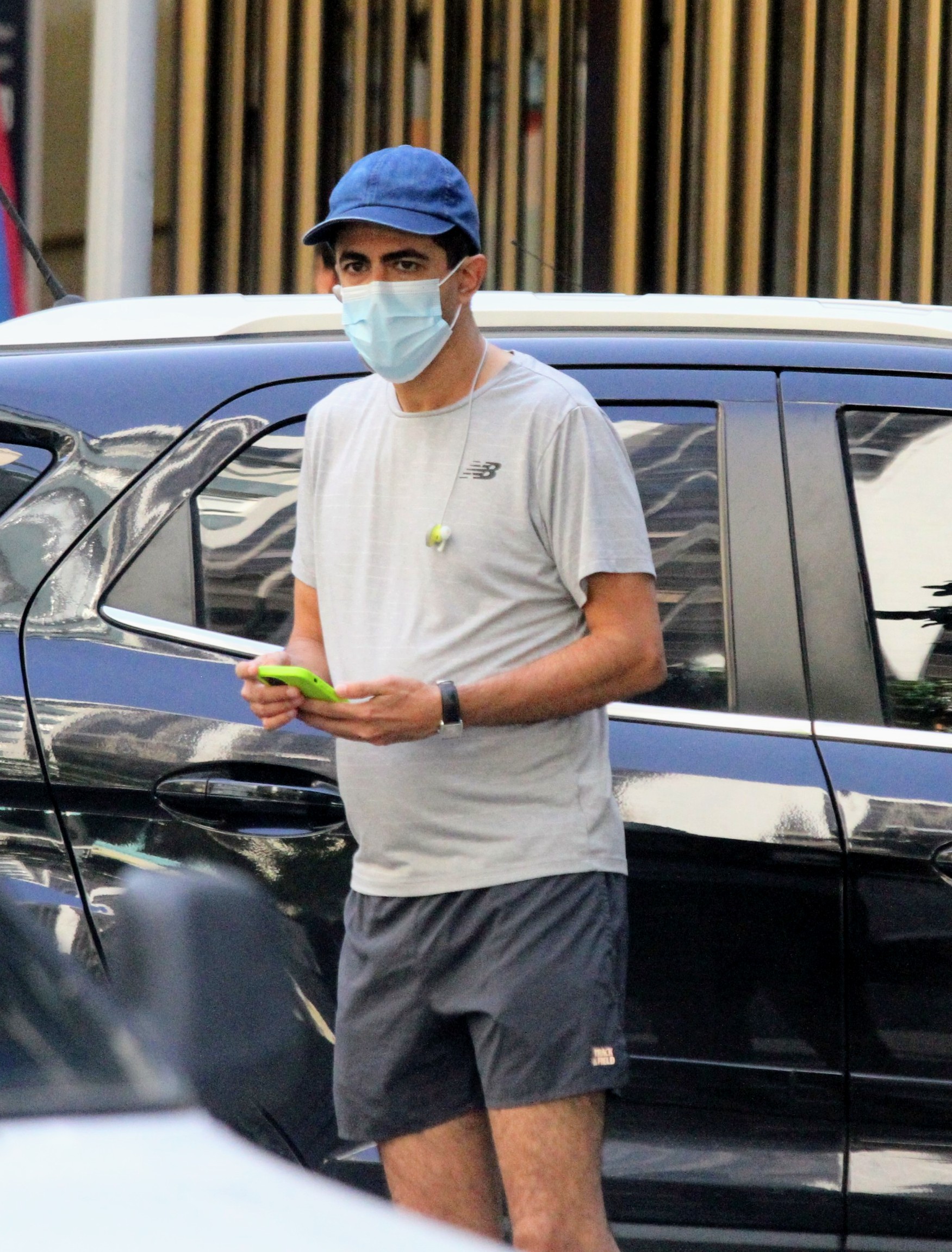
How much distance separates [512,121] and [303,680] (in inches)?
219

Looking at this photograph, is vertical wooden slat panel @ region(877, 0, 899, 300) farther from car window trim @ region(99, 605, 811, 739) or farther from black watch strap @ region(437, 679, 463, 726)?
black watch strap @ region(437, 679, 463, 726)

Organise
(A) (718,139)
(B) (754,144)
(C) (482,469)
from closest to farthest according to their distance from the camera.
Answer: (C) (482,469) < (A) (718,139) < (B) (754,144)

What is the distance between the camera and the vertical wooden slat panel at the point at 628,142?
7.52m

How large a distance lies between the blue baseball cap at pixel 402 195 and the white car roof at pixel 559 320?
0.56 m


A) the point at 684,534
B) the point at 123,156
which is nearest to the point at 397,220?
the point at 684,534

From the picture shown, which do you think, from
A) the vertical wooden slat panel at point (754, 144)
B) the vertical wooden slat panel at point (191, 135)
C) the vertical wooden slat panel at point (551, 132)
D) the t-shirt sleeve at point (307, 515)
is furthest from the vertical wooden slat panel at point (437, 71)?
the t-shirt sleeve at point (307, 515)

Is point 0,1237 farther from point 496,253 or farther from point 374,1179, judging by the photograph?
point 496,253

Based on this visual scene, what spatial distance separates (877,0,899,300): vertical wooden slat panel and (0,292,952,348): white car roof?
17.0 feet

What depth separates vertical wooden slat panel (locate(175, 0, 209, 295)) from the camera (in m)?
6.79

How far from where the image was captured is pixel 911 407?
288 centimetres

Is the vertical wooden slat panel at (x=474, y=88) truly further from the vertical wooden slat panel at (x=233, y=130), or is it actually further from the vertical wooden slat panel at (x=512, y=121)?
the vertical wooden slat panel at (x=233, y=130)

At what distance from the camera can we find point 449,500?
2.35m

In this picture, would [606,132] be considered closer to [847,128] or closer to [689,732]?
[847,128]

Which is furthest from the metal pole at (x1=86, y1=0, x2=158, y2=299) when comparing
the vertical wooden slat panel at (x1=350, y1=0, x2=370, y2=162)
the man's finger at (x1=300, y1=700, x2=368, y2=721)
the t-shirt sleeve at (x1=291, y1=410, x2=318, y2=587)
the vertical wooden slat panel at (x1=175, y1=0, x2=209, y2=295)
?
the man's finger at (x1=300, y1=700, x2=368, y2=721)
